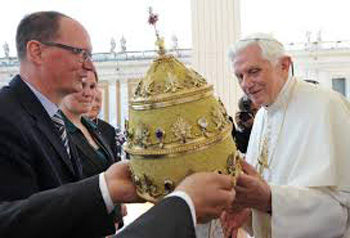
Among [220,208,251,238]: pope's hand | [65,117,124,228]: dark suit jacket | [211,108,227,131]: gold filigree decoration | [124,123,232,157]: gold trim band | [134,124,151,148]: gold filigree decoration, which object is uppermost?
[211,108,227,131]: gold filigree decoration

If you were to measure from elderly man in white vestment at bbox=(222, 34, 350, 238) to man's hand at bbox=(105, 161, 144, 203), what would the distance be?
0.53m

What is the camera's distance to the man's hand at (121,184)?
1375 millimetres

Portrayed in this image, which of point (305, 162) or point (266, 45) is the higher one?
point (266, 45)

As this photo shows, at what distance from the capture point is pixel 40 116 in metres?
1.74

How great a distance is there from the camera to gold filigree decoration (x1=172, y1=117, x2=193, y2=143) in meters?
1.14

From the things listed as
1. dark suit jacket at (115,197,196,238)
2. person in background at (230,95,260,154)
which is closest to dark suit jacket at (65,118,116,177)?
person in background at (230,95,260,154)

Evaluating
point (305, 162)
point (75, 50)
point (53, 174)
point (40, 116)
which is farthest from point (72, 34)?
point (305, 162)

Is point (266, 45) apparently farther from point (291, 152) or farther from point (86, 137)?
point (86, 137)

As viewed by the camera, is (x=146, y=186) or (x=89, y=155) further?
(x=89, y=155)

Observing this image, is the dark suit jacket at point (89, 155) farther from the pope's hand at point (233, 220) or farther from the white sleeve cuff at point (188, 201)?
the white sleeve cuff at point (188, 201)

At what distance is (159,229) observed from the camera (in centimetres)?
98

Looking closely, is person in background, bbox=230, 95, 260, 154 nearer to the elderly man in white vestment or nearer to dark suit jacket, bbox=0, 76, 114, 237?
the elderly man in white vestment

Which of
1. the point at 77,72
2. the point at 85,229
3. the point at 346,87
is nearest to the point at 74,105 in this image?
the point at 77,72

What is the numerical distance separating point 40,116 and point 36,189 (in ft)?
0.97
